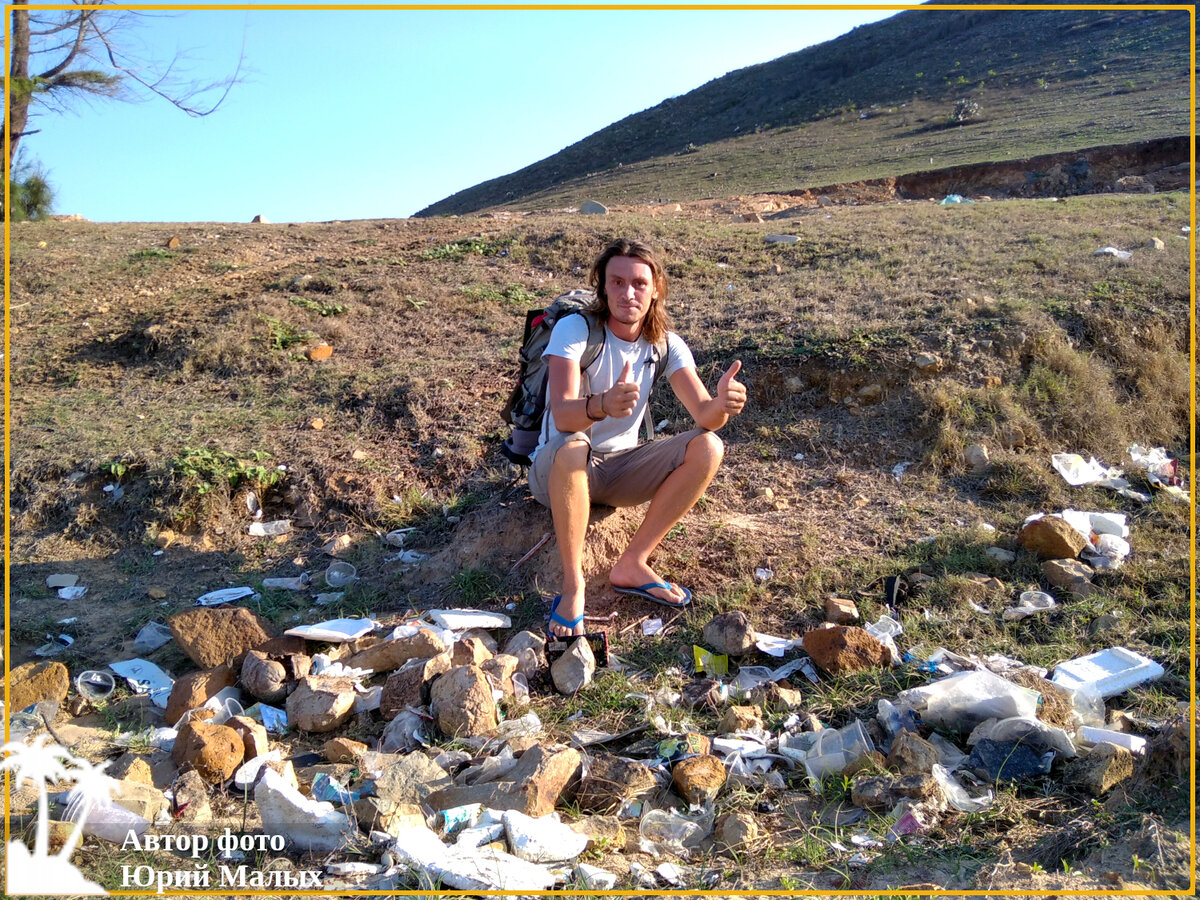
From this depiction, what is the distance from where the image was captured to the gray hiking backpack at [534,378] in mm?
3332

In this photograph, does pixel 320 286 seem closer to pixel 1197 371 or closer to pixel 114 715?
pixel 114 715

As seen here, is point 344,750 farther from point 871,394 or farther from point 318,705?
point 871,394

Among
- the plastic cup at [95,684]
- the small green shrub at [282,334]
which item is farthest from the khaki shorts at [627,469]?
the small green shrub at [282,334]

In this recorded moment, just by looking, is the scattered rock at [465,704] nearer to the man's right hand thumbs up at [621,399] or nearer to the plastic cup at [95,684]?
the man's right hand thumbs up at [621,399]

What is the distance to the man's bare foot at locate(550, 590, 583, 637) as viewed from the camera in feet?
10.0

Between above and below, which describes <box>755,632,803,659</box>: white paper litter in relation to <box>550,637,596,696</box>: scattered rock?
below

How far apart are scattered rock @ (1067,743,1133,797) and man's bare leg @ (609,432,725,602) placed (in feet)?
4.85

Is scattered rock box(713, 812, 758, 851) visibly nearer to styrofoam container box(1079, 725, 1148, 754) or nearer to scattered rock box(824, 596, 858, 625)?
styrofoam container box(1079, 725, 1148, 754)

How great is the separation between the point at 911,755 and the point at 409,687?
1581mm

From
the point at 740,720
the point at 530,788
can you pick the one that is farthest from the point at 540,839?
the point at 740,720

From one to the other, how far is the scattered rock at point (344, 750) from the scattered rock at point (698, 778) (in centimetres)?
97

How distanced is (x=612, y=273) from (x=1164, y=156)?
15691 mm

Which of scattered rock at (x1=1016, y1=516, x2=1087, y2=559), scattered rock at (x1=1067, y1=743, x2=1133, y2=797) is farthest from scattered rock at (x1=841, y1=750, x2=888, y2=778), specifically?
scattered rock at (x1=1016, y1=516, x2=1087, y2=559)

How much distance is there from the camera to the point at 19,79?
34.4 feet
